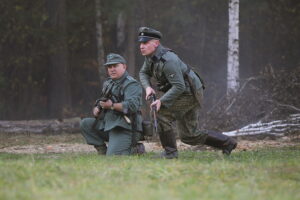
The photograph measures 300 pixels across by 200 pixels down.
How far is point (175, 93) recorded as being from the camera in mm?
8508

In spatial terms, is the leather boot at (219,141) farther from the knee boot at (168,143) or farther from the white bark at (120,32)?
the white bark at (120,32)

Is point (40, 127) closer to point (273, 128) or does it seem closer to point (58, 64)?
point (58, 64)

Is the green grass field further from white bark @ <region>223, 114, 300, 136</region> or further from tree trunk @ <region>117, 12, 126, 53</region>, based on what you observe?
tree trunk @ <region>117, 12, 126, 53</region>

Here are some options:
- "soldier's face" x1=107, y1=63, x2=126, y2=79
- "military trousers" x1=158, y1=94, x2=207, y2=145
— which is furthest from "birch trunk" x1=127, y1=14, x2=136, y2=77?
"military trousers" x1=158, y1=94, x2=207, y2=145

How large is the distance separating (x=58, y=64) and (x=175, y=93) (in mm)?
13756

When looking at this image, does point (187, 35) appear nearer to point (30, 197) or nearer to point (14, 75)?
point (14, 75)

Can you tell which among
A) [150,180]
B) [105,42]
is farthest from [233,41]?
[150,180]

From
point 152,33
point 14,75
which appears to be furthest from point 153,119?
point 14,75

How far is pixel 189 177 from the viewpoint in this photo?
6.66 m

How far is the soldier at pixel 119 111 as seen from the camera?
31.8 ft

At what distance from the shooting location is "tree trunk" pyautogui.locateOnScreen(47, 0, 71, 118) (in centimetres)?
2116

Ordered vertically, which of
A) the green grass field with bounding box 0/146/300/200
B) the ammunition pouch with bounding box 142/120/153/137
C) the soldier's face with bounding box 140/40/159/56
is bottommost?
the green grass field with bounding box 0/146/300/200

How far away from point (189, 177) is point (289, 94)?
8813 mm

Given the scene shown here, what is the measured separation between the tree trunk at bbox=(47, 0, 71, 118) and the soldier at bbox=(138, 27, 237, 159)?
12.6m
